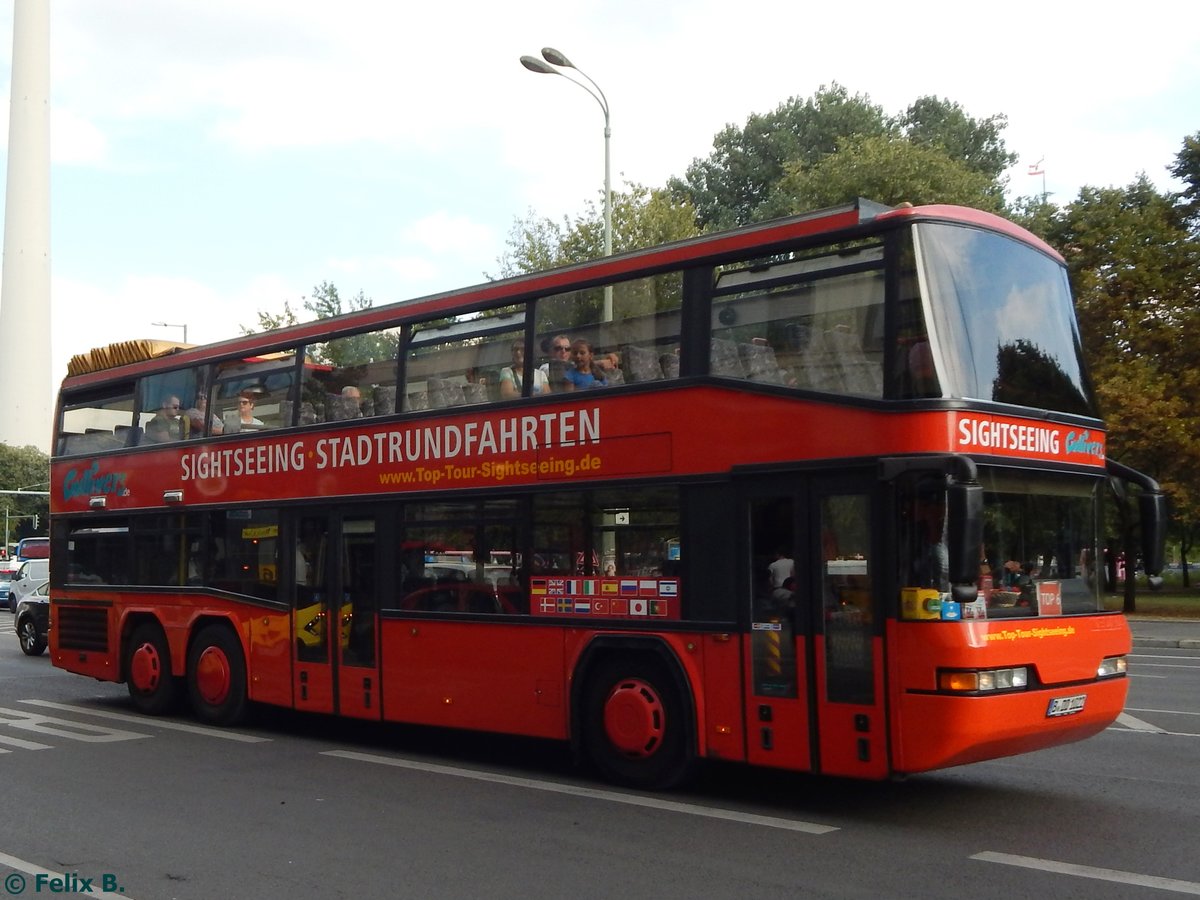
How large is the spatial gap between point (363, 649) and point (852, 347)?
5.63 m

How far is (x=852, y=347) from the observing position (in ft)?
27.7

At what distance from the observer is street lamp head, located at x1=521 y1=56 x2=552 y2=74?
76.7 feet

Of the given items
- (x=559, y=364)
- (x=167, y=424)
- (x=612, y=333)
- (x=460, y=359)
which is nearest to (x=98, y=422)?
(x=167, y=424)

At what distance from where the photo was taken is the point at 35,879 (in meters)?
6.98

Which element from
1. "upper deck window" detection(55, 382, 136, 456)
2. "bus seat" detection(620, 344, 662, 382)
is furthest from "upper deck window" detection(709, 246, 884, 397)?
"upper deck window" detection(55, 382, 136, 456)

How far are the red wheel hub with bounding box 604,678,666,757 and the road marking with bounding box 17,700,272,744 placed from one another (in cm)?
434

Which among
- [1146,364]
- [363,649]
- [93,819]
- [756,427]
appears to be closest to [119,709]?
[363,649]

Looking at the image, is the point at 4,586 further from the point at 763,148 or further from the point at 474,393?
the point at 474,393

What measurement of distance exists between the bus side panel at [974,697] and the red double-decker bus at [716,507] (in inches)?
0.8

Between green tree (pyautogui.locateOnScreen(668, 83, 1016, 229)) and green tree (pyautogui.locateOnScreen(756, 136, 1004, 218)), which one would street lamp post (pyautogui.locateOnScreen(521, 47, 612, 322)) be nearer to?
green tree (pyautogui.locateOnScreen(756, 136, 1004, 218))

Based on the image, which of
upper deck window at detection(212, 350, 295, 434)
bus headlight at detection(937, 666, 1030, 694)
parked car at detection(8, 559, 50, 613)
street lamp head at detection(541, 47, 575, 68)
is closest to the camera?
bus headlight at detection(937, 666, 1030, 694)

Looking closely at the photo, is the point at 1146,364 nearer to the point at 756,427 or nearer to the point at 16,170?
the point at 756,427

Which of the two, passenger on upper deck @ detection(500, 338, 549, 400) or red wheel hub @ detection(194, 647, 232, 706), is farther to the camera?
red wheel hub @ detection(194, 647, 232, 706)

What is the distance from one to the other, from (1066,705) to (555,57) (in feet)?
57.7
